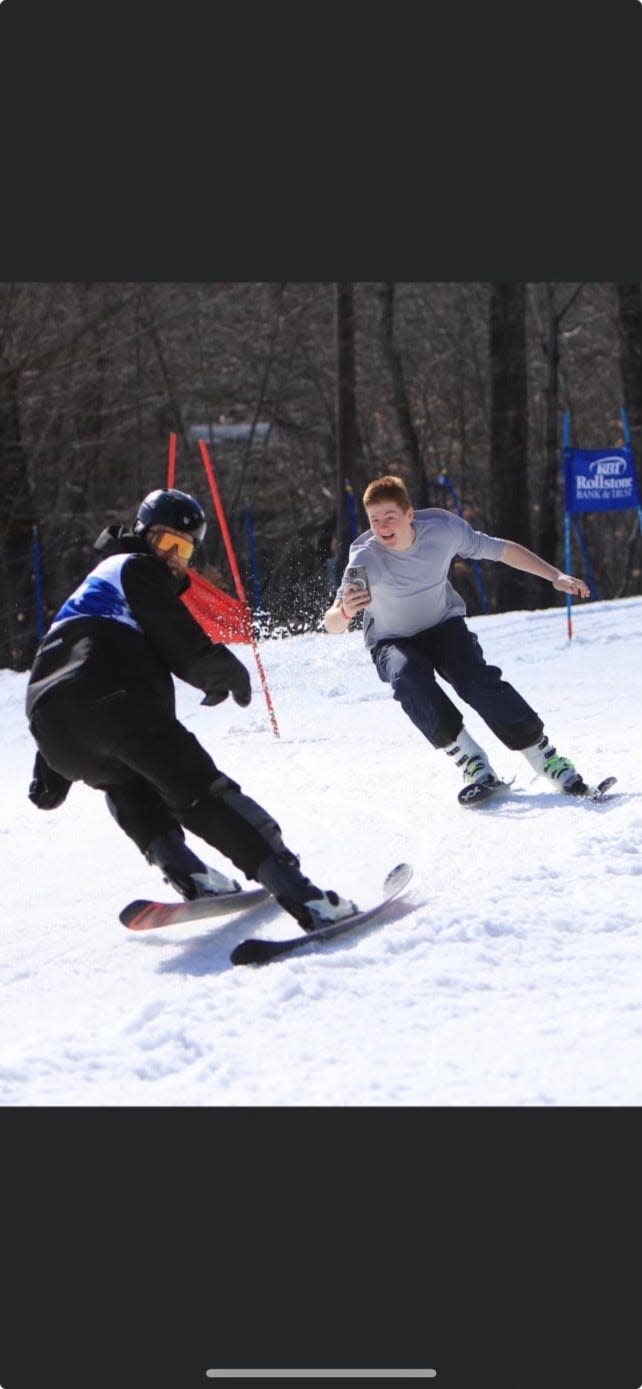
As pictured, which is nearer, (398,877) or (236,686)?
(236,686)

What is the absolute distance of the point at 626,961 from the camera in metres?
4.24

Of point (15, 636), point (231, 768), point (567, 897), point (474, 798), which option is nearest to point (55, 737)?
point (567, 897)

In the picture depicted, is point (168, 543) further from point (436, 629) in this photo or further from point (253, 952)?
point (436, 629)

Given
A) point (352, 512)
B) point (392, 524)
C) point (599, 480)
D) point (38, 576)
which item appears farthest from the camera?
point (352, 512)

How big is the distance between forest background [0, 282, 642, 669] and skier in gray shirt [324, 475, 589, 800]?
1002 centimetres

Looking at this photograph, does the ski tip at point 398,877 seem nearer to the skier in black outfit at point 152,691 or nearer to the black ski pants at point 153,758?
the skier in black outfit at point 152,691

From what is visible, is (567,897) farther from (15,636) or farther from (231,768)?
(15,636)

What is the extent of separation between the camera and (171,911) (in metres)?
4.92

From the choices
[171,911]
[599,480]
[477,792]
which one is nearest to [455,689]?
[477,792]

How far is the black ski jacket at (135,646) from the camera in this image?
4.49 m

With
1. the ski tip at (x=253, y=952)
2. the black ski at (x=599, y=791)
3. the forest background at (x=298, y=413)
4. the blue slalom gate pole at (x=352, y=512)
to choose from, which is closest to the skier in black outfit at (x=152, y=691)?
the ski tip at (x=253, y=952)

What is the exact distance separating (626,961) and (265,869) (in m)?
1.08

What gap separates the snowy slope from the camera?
137 inches

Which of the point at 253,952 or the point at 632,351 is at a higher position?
the point at 632,351
